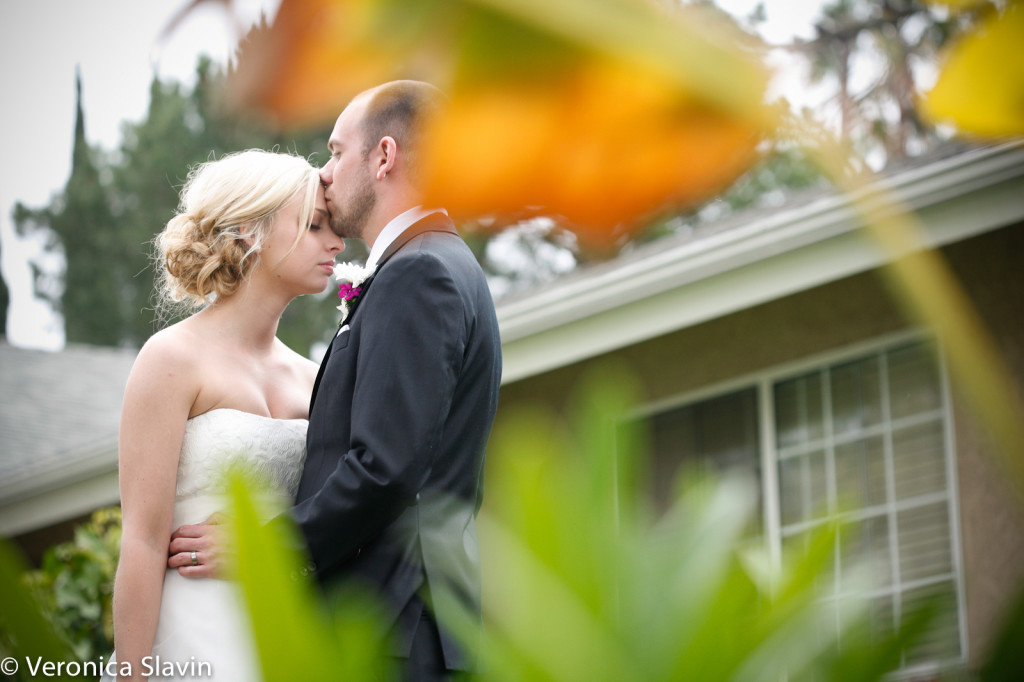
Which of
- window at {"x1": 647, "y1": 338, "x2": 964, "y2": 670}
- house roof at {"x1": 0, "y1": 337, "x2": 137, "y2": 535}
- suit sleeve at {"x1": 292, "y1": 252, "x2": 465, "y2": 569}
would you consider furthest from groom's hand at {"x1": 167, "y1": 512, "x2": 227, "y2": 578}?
house roof at {"x1": 0, "y1": 337, "x2": 137, "y2": 535}

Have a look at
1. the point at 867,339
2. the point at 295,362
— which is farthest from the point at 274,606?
the point at 867,339

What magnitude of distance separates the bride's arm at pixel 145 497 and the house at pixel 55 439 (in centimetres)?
525

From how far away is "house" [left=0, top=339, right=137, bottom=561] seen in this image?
7977 millimetres

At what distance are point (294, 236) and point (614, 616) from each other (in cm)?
232

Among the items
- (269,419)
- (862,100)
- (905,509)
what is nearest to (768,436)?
(905,509)

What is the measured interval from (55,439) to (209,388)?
31.4 ft

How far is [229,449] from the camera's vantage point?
240 cm

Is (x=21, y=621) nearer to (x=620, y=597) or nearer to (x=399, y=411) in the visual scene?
(x=620, y=597)

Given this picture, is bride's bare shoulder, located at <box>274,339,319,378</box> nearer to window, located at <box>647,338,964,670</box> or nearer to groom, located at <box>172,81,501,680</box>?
groom, located at <box>172,81,501,680</box>

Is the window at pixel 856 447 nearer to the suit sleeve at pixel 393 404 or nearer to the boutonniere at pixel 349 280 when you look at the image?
the boutonniere at pixel 349 280

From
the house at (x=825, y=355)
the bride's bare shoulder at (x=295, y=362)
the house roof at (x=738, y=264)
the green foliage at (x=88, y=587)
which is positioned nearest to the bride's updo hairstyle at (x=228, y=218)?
the bride's bare shoulder at (x=295, y=362)

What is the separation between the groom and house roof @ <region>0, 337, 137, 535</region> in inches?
228

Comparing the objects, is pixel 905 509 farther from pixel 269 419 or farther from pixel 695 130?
pixel 695 130

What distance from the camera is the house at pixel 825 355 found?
15.4 feet
